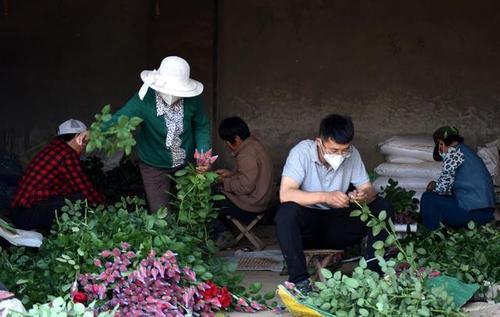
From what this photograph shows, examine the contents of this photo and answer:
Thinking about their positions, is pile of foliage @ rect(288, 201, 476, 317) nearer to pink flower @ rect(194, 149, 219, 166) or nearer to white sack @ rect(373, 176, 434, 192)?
pink flower @ rect(194, 149, 219, 166)

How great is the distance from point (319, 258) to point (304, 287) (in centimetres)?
53

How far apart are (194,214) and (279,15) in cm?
374

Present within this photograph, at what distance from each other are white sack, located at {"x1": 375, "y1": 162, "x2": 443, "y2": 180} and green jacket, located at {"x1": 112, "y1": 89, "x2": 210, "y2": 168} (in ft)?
7.76

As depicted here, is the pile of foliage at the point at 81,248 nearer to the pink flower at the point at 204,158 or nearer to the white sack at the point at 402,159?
the pink flower at the point at 204,158

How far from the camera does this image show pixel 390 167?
295 inches

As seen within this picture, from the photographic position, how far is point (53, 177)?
569 cm

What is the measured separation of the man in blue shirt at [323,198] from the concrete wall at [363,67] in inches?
131

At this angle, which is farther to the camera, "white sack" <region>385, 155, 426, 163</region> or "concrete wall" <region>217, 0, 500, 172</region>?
"concrete wall" <region>217, 0, 500, 172</region>

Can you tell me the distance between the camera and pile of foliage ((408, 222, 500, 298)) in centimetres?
478

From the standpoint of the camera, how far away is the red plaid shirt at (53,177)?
5656 millimetres

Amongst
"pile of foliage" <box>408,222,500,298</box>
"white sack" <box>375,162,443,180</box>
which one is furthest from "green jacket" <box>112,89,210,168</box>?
"white sack" <box>375,162,443,180</box>

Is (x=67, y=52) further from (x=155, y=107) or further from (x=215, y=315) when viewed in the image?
(x=215, y=315)

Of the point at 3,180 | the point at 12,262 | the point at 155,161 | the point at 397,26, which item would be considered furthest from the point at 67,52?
the point at 12,262

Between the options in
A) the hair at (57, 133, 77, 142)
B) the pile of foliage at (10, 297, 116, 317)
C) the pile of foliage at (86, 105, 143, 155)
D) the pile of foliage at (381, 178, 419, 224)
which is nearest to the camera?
the pile of foliage at (10, 297, 116, 317)
